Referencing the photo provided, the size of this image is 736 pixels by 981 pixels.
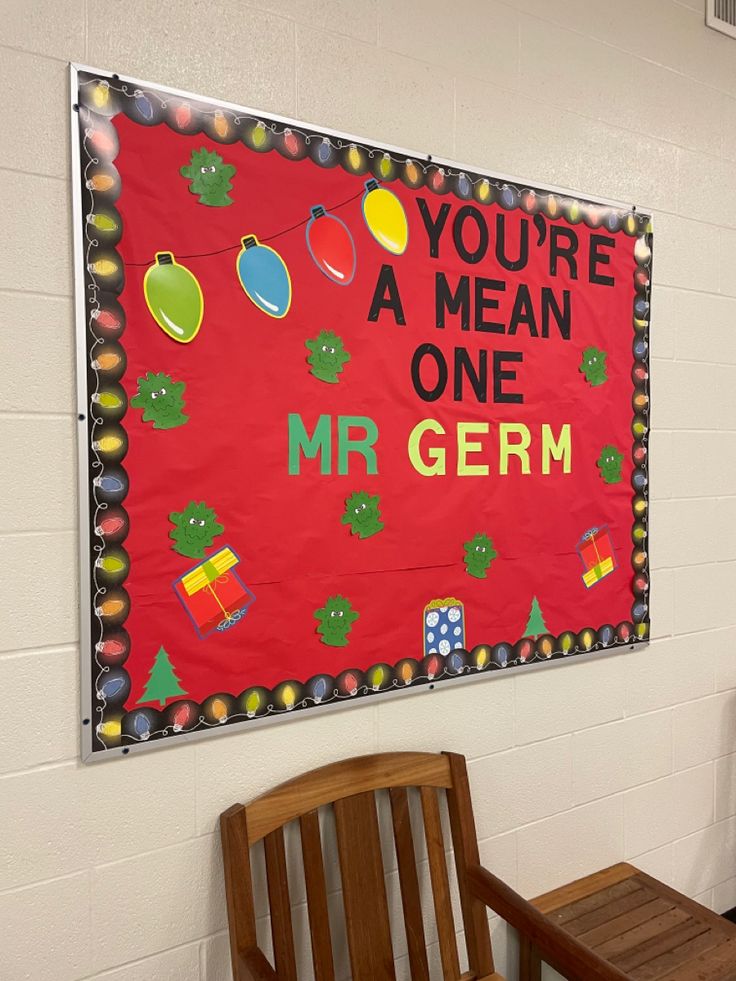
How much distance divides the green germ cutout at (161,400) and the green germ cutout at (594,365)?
982mm

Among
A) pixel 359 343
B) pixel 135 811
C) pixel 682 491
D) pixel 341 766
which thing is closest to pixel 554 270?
pixel 359 343

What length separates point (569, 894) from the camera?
74.0 inches

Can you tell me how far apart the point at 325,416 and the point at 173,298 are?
0.35 metres

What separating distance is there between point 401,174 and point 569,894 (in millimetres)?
1696

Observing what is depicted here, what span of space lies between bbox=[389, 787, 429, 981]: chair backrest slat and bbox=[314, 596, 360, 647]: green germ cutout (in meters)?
0.33

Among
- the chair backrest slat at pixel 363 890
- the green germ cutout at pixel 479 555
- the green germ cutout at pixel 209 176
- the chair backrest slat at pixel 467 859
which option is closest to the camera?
the green germ cutout at pixel 209 176

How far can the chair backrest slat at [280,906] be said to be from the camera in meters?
1.38

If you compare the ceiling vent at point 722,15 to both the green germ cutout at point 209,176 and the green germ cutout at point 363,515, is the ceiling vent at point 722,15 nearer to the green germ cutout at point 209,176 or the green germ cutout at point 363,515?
the green germ cutout at point 209,176

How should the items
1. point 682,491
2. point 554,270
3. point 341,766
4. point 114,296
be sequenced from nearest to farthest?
point 114,296
point 341,766
point 554,270
point 682,491

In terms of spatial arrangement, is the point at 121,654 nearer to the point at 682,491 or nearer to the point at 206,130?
the point at 206,130

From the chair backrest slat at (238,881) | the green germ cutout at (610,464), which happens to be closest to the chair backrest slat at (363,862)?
the chair backrest slat at (238,881)

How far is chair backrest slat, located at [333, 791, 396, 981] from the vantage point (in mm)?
1464

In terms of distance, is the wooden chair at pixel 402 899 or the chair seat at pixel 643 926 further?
the chair seat at pixel 643 926

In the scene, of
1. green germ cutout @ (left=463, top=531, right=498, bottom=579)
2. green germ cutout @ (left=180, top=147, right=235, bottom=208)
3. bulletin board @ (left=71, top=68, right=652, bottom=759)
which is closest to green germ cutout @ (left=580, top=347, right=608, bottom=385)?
bulletin board @ (left=71, top=68, right=652, bottom=759)
